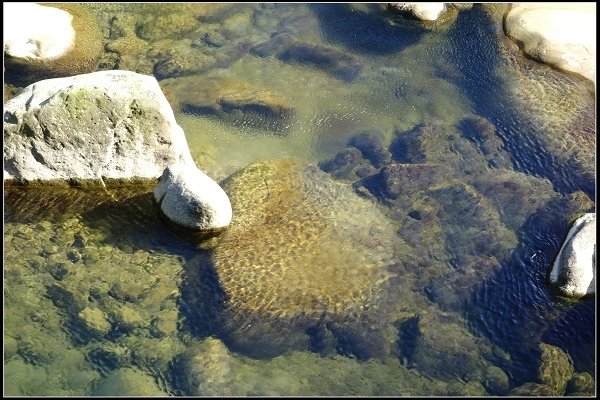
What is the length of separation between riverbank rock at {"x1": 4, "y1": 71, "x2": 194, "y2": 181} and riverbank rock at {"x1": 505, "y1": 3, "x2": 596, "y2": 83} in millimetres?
7805

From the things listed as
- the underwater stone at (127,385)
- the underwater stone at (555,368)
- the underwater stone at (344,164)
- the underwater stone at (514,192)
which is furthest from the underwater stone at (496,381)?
the underwater stone at (344,164)

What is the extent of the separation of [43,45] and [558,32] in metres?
10.3

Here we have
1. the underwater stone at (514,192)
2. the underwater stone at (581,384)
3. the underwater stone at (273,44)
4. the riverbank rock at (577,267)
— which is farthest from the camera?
the underwater stone at (273,44)

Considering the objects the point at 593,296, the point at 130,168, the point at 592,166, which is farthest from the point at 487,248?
the point at 130,168

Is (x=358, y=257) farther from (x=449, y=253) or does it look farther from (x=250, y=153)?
(x=250, y=153)

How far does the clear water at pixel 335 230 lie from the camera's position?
841 cm

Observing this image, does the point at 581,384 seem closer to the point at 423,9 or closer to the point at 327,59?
the point at 327,59

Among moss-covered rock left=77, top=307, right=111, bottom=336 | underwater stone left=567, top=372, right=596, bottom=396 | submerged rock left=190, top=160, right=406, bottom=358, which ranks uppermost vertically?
underwater stone left=567, top=372, right=596, bottom=396

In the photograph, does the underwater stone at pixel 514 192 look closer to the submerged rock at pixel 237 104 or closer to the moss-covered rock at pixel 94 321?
the submerged rock at pixel 237 104

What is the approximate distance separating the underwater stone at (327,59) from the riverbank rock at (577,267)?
5.72 m

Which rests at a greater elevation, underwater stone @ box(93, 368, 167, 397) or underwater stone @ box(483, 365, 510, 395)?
underwater stone @ box(483, 365, 510, 395)

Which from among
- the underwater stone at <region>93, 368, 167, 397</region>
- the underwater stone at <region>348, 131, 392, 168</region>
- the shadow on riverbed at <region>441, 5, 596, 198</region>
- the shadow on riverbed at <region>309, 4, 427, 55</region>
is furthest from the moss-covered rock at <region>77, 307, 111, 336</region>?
the shadow on riverbed at <region>309, 4, 427, 55</region>

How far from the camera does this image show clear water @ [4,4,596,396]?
8.41m

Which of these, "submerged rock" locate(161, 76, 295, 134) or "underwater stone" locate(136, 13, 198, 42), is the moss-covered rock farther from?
"underwater stone" locate(136, 13, 198, 42)
